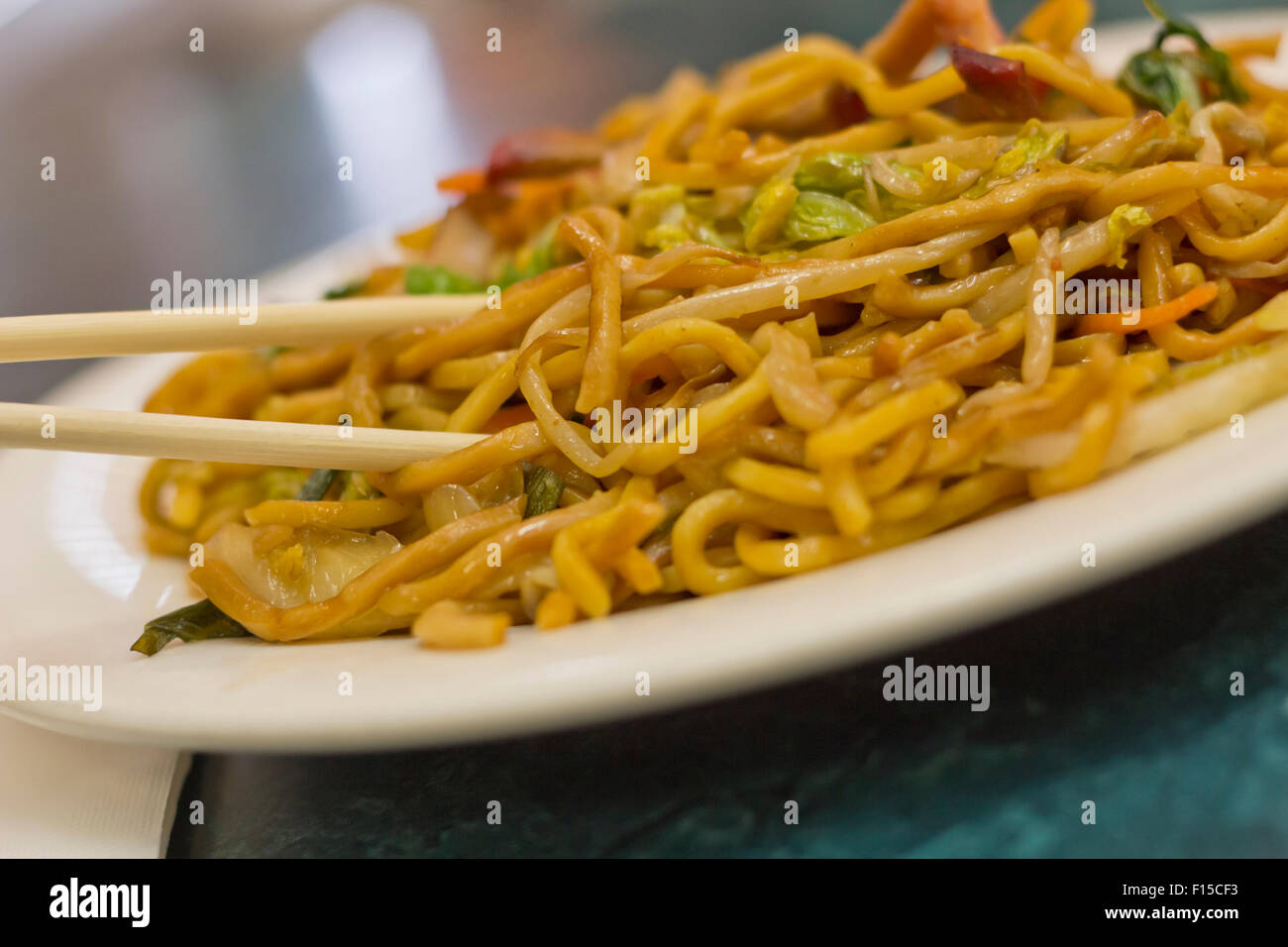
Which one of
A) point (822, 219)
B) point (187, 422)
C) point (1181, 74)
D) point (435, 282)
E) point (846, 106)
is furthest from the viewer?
point (435, 282)

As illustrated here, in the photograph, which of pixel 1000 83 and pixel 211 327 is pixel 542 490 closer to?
pixel 211 327

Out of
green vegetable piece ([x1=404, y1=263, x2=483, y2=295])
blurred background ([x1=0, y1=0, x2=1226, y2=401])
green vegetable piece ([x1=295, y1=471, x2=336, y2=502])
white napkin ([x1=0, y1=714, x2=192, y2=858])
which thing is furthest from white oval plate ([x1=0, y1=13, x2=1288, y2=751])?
blurred background ([x1=0, y1=0, x2=1226, y2=401])

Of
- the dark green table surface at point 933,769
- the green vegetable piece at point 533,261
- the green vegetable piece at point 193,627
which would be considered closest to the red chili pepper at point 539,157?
the green vegetable piece at point 533,261

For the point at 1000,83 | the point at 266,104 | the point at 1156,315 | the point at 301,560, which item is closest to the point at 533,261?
the point at 301,560

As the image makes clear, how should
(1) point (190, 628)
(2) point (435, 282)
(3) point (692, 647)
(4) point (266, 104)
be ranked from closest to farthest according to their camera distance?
(3) point (692, 647), (1) point (190, 628), (2) point (435, 282), (4) point (266, 104)

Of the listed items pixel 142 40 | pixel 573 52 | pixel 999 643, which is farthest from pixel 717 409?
pixel 142 40

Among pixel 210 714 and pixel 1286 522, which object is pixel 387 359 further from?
pixel 1286 522

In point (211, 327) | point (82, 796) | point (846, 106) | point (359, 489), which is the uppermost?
point (846, 106)
